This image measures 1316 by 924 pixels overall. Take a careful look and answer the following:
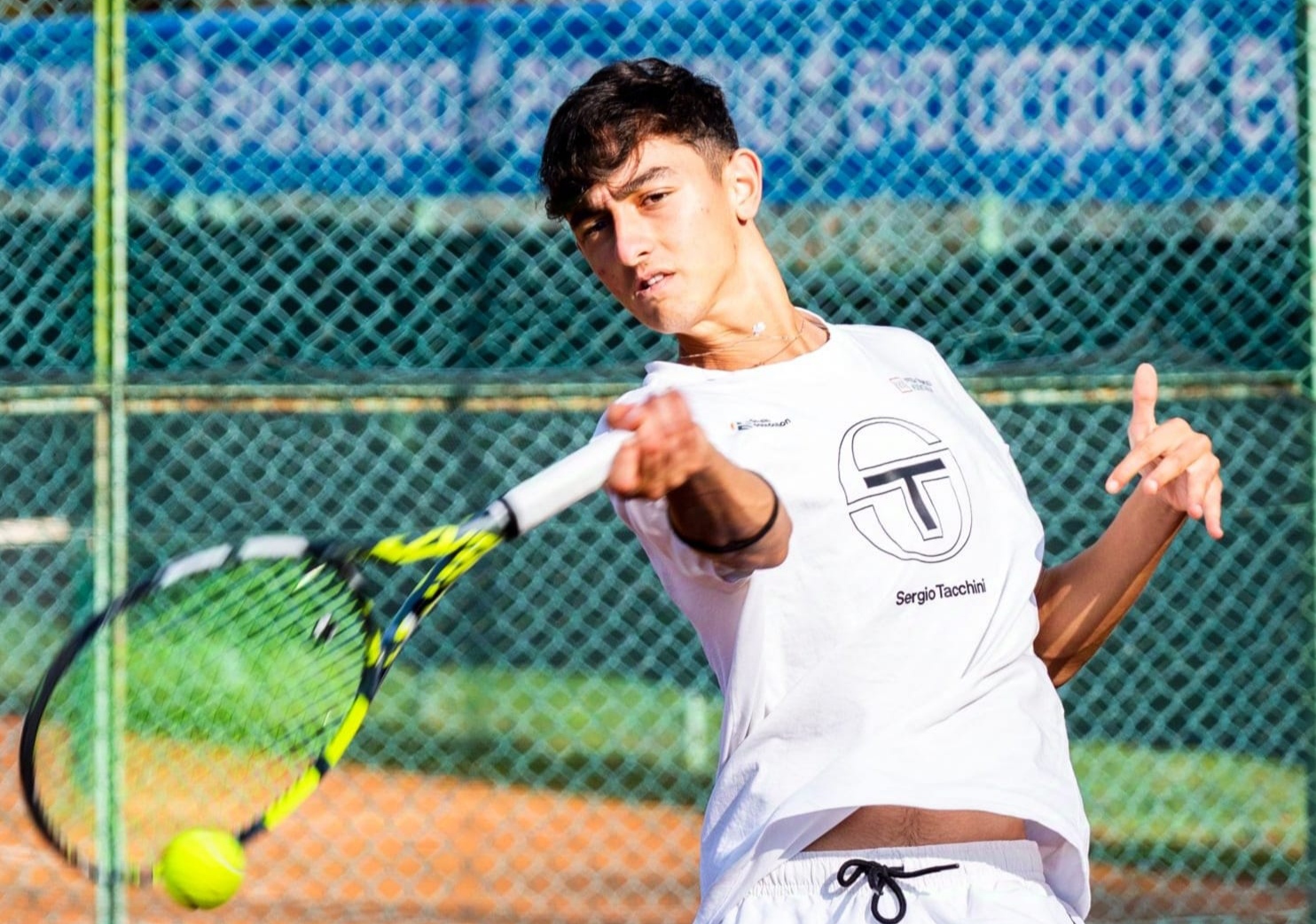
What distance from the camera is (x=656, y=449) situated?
5.48ft

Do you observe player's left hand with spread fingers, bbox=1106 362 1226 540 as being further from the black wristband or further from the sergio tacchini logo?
the black wristband

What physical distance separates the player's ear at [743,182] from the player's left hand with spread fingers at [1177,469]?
1.93ft

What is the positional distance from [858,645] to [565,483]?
1.39 feet

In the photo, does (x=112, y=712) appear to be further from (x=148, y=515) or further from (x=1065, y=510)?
(x=1065, y=510)

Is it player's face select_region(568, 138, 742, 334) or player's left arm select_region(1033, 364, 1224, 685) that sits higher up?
player's face select_region(568, 138, 742, 334)

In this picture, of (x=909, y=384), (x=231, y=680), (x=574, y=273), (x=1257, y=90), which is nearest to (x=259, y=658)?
(x=231, y=680)

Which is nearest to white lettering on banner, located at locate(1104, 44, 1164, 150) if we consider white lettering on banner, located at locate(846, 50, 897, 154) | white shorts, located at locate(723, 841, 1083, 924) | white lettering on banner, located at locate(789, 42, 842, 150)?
white lettering on banner, located at locate(846, 50, 897, 154)

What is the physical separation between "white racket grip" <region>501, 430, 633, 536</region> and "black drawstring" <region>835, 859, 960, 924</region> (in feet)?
1.76

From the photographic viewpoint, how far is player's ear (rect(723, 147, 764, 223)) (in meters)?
2.29

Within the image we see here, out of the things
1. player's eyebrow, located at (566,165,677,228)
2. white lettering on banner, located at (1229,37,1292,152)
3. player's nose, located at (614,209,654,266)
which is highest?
player's eyebrow, located at (566,165,677,228)

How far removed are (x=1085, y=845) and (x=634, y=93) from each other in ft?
3.62

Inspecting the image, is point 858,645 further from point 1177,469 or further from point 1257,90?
point 1257,90

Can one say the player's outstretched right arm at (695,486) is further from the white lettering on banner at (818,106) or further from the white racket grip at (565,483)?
the white lettering on banner at (818,106)

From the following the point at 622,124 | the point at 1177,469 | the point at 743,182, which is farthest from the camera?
the point at 743,182
